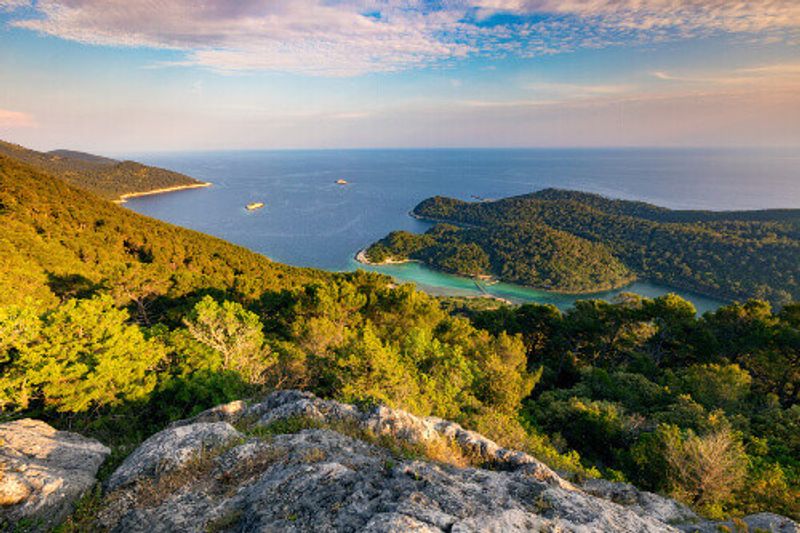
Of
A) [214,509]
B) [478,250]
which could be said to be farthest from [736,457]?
[478,250]

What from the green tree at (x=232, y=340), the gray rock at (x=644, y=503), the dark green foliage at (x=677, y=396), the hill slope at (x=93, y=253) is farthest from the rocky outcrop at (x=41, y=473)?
the dark green foliage at (x=677, y=396)

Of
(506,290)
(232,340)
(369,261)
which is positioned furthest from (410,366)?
(369,261)

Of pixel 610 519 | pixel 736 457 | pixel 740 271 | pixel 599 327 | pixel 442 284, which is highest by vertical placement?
pixel 610 519

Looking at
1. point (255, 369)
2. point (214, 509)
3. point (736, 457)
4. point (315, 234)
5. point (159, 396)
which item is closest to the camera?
point (214, 509)

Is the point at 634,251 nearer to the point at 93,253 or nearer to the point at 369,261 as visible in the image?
the point at 369,261

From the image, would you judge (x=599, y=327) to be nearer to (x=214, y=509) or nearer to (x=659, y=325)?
(x=659, y=325)

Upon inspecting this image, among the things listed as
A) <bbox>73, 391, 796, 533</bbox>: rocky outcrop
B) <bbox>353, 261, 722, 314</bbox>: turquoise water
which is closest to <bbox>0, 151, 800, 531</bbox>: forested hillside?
<bbox>73, 391, 796, 533</bbox>: rocky outcrop
